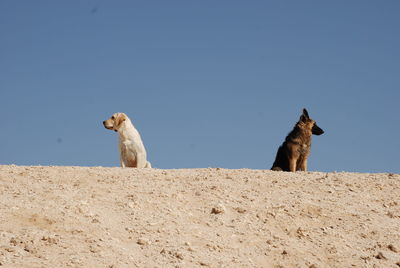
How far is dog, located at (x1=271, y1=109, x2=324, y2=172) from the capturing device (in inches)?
619

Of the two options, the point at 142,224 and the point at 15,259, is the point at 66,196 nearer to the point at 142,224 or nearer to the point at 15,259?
the point at 142,224

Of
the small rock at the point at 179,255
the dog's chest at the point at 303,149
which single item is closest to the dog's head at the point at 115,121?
the dog's chest at the point at 303,149

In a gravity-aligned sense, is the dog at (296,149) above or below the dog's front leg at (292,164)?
above

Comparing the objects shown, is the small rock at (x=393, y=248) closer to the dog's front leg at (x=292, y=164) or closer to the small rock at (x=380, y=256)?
the small rock at (x=380, y=256)

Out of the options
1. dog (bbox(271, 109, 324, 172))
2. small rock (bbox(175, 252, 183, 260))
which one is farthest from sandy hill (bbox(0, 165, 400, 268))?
dog (bbox(271, 109, 324, 172))

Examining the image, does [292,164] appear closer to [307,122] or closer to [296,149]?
[296,149]

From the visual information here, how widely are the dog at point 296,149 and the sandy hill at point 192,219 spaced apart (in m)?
2.61

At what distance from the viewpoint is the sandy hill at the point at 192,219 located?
28.9 feet

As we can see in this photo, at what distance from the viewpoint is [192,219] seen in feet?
33.6

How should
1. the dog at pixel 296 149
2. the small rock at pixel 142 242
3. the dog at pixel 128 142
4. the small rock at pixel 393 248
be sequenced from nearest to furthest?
the small rock at pixel 142 242, the small rock at pixel 393 248, the dog at pixel 128 142, the dog at pixel 296 149

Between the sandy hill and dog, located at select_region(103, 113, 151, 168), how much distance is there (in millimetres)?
2754

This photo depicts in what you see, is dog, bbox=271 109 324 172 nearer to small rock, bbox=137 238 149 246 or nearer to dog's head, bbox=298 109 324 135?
dog's head, bbox=298 109 324 135

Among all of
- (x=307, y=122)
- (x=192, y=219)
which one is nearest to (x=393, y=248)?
(x=192, y=219)

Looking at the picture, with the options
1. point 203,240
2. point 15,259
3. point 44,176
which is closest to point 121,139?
point 44,176
